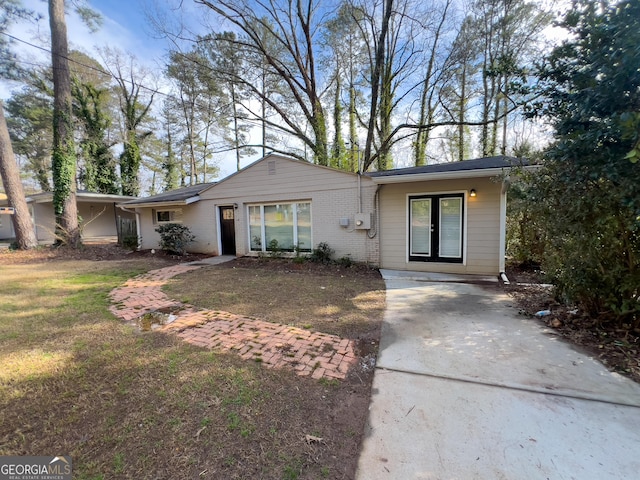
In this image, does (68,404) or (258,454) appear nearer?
(258,454)

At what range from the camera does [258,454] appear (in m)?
1.66

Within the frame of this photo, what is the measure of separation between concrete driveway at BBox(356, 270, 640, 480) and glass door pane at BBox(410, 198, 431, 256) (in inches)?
148

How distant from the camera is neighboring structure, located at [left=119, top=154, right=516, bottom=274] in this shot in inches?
258

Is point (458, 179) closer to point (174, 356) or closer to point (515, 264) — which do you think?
point (515, 264)

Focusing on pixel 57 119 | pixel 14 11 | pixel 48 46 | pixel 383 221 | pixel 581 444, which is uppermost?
pixel 14 11

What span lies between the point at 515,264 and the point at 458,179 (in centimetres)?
301

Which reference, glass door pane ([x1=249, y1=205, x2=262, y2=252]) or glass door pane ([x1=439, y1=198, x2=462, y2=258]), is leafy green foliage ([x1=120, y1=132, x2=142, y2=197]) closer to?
glass door pane ([x1=249, y1=205, x2=262, y2=252])

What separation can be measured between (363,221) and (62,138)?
12.2 metres

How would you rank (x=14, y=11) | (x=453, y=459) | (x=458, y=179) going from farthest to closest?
(x=14, y=11)
(x=458, y=179)
(x=453, y=459)

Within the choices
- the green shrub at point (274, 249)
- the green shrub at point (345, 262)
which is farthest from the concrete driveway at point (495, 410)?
the green shrub at point (274, 249)

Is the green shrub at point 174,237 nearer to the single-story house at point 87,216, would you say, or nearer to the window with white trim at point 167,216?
the window with white trim at point 167,216

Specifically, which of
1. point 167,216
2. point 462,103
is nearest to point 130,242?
point 167,216

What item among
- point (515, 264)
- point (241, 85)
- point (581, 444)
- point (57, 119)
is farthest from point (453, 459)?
point (241, 85)

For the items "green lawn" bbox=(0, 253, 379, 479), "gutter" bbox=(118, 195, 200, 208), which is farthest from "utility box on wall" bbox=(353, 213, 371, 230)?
"gutter" bbox=(118, 195, 200, 208)
